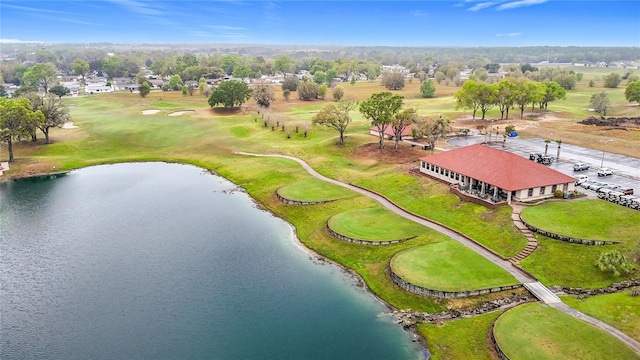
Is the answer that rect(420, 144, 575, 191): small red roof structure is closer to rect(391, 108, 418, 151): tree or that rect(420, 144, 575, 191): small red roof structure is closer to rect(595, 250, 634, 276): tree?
rect(595, 250, 634, 276): tree

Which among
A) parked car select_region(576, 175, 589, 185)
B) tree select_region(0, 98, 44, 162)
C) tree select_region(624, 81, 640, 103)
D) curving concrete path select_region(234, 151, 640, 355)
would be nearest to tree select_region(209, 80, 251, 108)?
tree select_region(0, 98, 44, 162)

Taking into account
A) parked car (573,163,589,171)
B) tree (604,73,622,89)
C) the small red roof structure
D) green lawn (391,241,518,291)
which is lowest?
green lawn (391,241,518,291)

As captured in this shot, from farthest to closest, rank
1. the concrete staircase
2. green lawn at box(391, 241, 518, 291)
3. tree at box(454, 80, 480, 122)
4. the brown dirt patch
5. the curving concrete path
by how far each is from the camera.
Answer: tree at box(454, 80, 480, 122) → the brown dirt patch → the concrete staircase → green lawn at box(391, 241, 518, 291) → the curving concrete path

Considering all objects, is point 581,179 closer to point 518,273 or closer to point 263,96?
point 518,273

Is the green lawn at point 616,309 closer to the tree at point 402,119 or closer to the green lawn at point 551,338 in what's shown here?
the green lawn at point 551,338

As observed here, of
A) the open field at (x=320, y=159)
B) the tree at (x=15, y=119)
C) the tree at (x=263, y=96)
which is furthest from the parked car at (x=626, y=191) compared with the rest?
the tree at (x=15, y=119)

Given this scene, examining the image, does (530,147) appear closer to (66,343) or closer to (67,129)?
(66,343)

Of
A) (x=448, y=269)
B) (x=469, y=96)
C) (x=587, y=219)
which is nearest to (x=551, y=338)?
(x=448, y=269)
